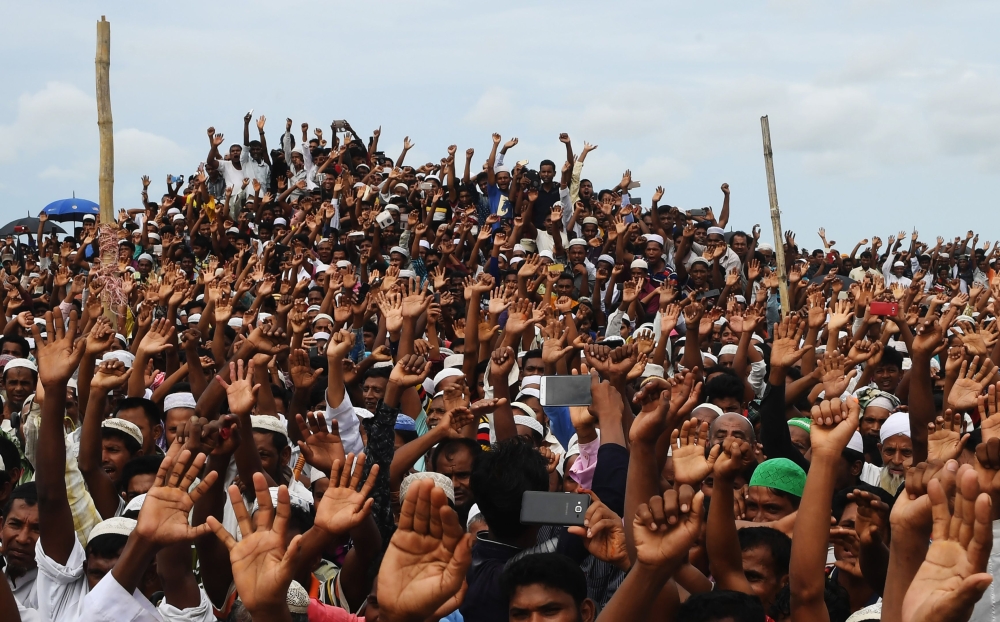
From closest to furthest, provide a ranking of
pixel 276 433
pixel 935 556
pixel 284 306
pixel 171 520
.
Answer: pixel 935 556 → pixel 171 520 → pixel 276 433 → pixel 284 306

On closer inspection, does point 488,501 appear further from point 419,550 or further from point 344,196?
point 344,196

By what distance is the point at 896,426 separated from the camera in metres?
5.74

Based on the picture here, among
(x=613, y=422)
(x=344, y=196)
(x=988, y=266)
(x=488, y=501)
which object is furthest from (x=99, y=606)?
(x=988, y=266)

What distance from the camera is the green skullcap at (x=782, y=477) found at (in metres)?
4.44

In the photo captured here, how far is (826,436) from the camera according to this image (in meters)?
3.30

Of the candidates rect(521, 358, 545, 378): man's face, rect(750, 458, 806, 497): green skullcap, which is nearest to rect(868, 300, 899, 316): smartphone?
rect(521, 358, 545, 378): man's face

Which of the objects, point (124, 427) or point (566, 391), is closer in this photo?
point (566, 391)

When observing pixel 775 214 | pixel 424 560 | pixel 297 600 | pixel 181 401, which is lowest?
pixel 297 600

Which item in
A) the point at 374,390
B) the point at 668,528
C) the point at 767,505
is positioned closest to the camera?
the point at 668,528

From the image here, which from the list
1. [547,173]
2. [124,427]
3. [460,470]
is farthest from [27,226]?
[460,470]

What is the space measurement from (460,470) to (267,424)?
3.76 ft

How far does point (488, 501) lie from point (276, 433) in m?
2.16

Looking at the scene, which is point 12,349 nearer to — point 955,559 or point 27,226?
point 955,559

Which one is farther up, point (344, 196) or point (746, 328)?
point (344, 196)
